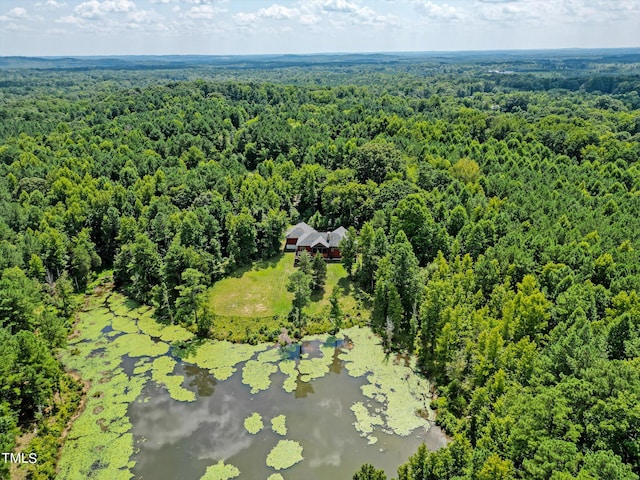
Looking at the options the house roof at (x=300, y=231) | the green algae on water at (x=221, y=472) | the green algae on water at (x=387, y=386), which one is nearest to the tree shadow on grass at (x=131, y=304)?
the house roof at (x=300, y=231)

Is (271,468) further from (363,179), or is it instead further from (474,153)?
(474,153)

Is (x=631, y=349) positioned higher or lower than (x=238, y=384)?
higher

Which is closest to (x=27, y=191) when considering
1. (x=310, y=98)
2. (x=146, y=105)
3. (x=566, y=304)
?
(x=146, y=105)

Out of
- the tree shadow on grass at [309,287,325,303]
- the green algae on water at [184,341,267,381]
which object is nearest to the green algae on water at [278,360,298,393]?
the green algae on water at [184,341,267,381]

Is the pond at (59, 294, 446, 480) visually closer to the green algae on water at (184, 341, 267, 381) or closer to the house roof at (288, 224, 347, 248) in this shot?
the green algae on water at (184, 341, 267, 381)

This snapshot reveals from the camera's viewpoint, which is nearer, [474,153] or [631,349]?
[631,349]

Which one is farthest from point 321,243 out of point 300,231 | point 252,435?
point 252,435
